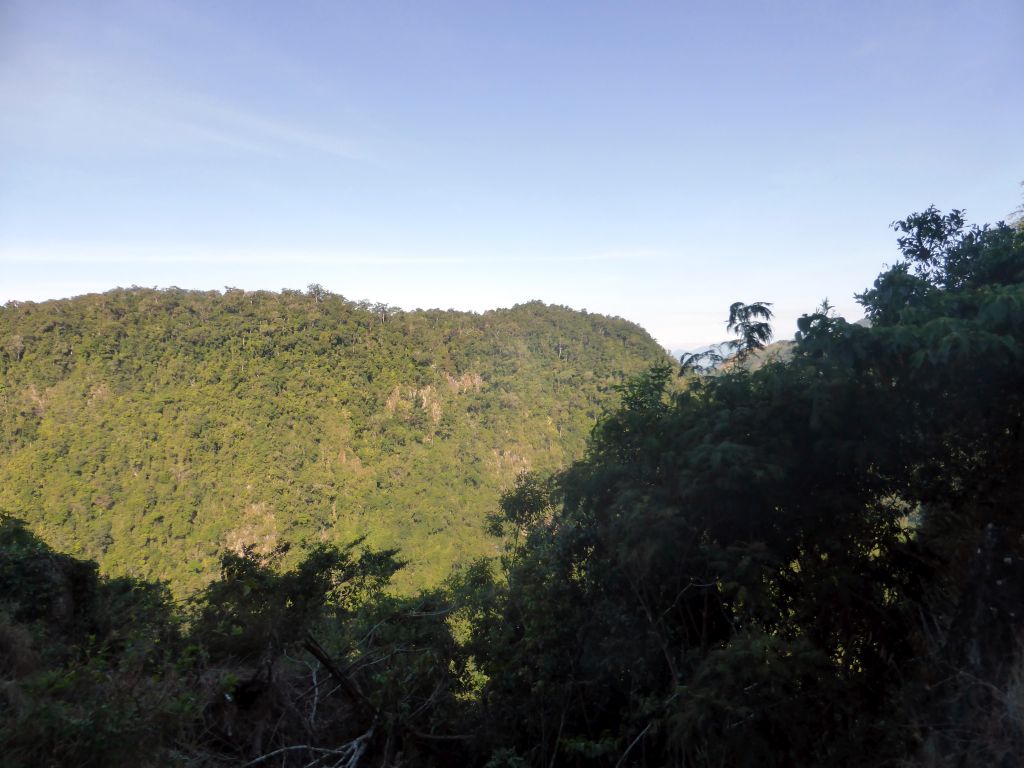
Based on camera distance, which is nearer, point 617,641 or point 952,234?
point 617,641

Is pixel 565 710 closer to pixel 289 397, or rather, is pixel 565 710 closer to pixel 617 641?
pixel 617 641

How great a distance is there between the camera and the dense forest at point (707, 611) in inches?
141

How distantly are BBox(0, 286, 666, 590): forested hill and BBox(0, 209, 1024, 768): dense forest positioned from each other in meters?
23.4

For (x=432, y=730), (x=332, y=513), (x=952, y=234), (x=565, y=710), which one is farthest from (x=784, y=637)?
(x=332, y=513)

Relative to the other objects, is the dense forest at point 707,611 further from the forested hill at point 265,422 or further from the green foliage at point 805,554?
the forested hill at point 265,422

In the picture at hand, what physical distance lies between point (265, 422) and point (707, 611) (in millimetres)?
35668

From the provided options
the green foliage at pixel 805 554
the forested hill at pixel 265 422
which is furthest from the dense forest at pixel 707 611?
the forested hill at pixel 265 422

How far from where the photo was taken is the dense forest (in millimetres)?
3570

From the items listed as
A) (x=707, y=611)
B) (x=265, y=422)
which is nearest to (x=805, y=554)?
(x=707, y=611)

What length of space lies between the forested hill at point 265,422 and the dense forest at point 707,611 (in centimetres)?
2345

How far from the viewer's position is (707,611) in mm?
5637

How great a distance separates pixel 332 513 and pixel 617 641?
30962mm

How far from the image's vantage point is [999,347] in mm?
4527

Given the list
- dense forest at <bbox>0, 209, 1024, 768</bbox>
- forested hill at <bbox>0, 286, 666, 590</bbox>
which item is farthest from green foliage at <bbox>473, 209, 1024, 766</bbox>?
forested hill at <bbox>0, 286, 666, 590</bbox>
